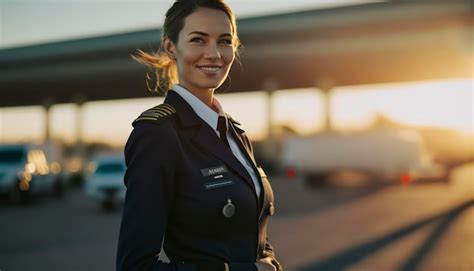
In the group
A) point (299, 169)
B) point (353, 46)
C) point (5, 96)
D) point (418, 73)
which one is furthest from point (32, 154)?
point (5, 96)

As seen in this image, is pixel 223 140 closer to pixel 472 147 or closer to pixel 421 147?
pixel 421 147

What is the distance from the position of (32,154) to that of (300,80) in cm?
2474

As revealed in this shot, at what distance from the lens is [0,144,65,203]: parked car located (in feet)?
62.9

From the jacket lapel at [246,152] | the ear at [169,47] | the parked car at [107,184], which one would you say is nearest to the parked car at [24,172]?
the parked car at [107,184]

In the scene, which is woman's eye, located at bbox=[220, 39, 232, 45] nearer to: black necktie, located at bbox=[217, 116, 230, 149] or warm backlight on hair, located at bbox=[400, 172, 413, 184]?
black necktie, located at bbox=[217, 116, 230, 149]

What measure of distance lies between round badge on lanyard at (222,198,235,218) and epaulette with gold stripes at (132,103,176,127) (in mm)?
379

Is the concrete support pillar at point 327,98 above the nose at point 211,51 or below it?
below

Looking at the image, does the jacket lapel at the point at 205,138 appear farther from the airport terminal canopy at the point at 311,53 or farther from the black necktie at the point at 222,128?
the airport terminal canopy at the point at 311,53

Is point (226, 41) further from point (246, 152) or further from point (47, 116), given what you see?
point (47, 116)

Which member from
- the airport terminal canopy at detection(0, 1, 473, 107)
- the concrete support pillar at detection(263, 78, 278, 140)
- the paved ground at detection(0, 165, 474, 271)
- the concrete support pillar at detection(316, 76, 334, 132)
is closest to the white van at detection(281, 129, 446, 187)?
the paved ground at detection(0, 165, 474, 271)

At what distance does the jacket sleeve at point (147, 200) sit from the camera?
5.69 ft

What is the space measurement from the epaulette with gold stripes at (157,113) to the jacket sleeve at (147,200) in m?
0.04

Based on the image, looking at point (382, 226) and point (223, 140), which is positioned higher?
point (223, 140)

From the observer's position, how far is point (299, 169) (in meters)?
26.2
